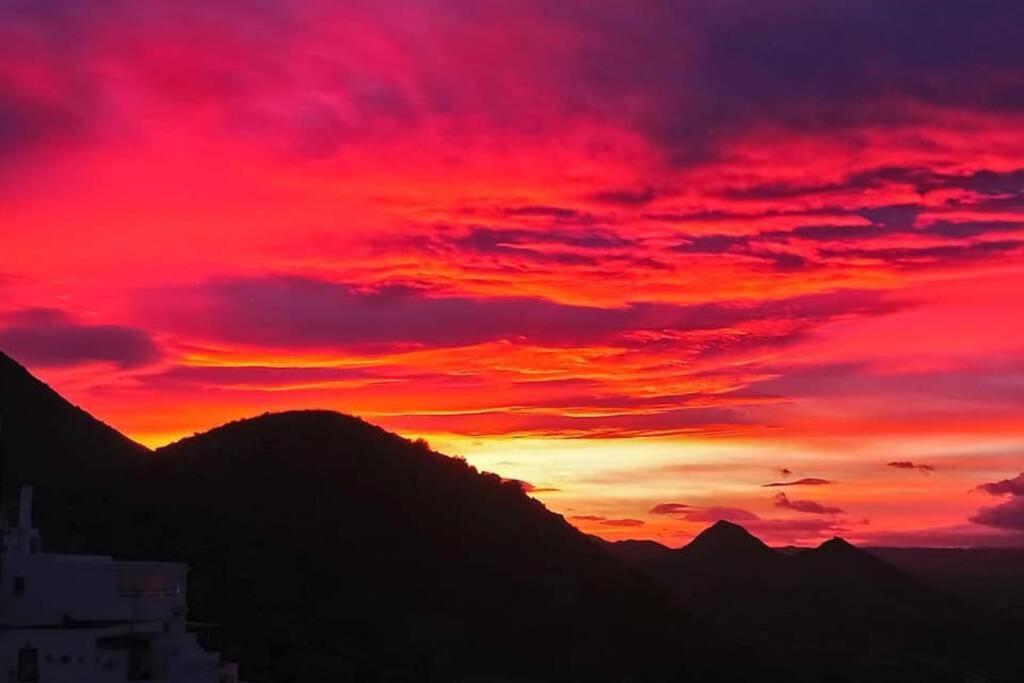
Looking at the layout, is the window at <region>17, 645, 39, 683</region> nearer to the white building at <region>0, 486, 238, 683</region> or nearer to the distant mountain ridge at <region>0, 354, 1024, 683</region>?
the white building at <region>0, 486, 238, 683</region>

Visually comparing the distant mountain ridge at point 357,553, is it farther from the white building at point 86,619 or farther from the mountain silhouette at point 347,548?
the white building at point 86,619

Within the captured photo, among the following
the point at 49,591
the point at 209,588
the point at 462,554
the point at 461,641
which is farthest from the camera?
the point at 462,554

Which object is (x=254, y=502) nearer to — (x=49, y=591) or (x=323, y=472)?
(x=323, y=472)

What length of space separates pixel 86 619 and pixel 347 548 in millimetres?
87471

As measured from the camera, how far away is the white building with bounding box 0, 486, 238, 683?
6044 cm

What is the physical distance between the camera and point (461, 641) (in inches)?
5566

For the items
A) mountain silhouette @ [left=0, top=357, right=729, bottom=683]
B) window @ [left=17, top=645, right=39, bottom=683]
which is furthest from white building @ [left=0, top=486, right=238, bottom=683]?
mountain silhouette @ [left=0, top=357, right=729, bottom=683]

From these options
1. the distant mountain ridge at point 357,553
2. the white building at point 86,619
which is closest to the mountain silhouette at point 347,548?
the distant mountain ridge at point 357,553

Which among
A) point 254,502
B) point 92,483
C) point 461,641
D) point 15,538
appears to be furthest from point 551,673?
point 15,538

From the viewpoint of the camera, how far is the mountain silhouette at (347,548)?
127 metres

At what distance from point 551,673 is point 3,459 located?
58.2 m

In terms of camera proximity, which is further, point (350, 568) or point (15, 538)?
point (350, 568)

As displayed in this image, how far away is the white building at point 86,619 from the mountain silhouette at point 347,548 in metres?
42.4

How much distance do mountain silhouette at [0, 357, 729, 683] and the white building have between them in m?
42.4
